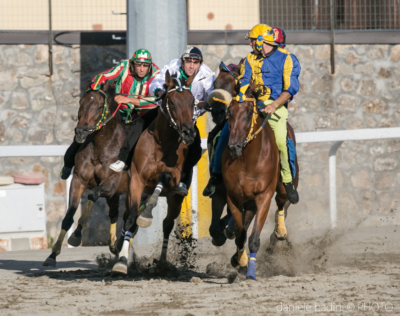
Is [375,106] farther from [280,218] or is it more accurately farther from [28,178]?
[28,178]

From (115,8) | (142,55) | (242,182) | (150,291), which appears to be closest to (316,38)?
(115,8)

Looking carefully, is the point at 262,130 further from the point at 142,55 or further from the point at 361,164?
the point at 361,164

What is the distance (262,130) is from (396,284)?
2008 millimetres

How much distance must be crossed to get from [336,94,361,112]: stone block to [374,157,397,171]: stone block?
1.04 metres

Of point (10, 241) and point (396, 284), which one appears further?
point (10, 241)

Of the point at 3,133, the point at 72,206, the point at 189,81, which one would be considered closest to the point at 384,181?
the point at 189,81

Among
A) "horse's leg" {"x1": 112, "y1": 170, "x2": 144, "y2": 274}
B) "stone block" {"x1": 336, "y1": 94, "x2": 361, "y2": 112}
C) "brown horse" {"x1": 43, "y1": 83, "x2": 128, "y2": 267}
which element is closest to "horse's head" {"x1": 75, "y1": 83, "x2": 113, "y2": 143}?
"brown horse" {"x1": 43, "y1": 83, "x2": 128, "y2": 267}

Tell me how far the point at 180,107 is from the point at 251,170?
971mm

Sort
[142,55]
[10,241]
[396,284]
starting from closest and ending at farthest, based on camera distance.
A: [396,284]
[142,55]
[10,241]

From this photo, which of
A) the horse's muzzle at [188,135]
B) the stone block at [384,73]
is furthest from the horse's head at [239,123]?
the stone block at [384,73]

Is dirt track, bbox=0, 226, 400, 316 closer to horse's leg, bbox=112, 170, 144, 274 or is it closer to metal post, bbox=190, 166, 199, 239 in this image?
horse's leg, bbox=112, 170, 144, 274

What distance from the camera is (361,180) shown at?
12.2 meters

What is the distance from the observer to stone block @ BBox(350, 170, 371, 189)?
12203 mm

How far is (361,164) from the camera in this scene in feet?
40.4
